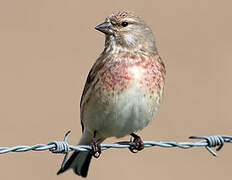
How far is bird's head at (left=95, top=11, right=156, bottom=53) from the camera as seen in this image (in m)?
4.83

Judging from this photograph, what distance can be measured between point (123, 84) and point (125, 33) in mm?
608

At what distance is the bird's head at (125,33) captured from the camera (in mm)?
4828

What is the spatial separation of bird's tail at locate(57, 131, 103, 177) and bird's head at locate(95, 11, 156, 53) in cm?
101

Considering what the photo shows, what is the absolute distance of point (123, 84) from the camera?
4520 millimetres

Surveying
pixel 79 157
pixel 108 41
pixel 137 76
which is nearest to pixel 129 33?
pixel 108 41

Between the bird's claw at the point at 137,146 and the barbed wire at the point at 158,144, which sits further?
the bird's claw at the point at 137,146

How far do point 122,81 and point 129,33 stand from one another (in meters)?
0.59

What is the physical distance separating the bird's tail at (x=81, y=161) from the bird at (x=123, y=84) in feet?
0.03

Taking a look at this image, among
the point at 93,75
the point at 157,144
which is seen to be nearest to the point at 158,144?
the point at 157,144

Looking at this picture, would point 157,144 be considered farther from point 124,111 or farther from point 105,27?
point 105,27

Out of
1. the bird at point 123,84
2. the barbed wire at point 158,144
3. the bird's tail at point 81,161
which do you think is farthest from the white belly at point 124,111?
the barbed wire at point 158,144

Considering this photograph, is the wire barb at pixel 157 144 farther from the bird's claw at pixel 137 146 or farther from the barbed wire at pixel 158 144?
the bird's claw at pixel 137 146

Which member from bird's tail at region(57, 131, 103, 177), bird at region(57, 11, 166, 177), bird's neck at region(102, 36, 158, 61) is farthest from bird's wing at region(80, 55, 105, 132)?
bird's tail at region(57, 131, 103, 177)

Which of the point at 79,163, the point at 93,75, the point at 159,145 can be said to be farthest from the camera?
the point at 79,163
